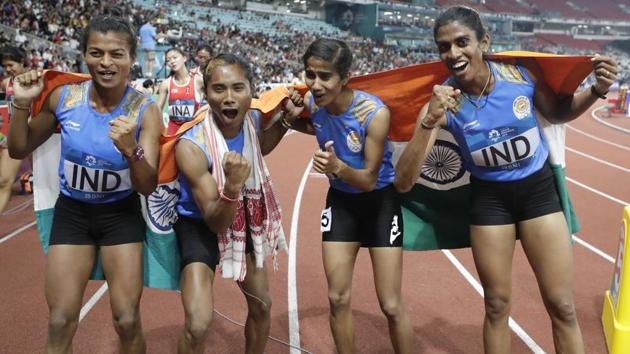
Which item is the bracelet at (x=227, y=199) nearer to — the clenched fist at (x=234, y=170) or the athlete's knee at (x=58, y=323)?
the clenched fist at (x=234, y=170)

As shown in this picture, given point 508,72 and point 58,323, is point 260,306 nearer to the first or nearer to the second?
point 58,323

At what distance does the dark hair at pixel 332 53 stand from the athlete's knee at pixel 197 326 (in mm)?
1420

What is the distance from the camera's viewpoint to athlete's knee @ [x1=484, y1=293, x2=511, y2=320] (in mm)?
2875

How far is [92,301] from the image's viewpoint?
4703 millimetres

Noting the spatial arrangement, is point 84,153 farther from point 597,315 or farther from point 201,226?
point 597,315

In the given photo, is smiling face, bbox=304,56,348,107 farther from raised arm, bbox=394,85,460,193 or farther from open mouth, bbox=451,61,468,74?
open mouth, bbox=451,61,468,74

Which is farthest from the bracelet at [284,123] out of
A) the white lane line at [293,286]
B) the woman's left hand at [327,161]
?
the white lane line at [293,286]

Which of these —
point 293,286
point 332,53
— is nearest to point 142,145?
point 332,53

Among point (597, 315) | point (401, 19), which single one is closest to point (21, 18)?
point (597, 315)

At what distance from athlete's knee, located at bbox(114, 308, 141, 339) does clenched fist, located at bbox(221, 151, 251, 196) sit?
2.77ft

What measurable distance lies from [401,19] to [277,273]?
5605 centimetres

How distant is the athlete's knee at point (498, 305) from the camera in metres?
2.88

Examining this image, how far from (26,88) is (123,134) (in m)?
0.69

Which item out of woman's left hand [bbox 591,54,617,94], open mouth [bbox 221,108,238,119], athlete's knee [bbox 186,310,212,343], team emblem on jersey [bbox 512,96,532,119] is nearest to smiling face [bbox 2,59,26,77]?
open mouth [bbox 221,108,238,119]
